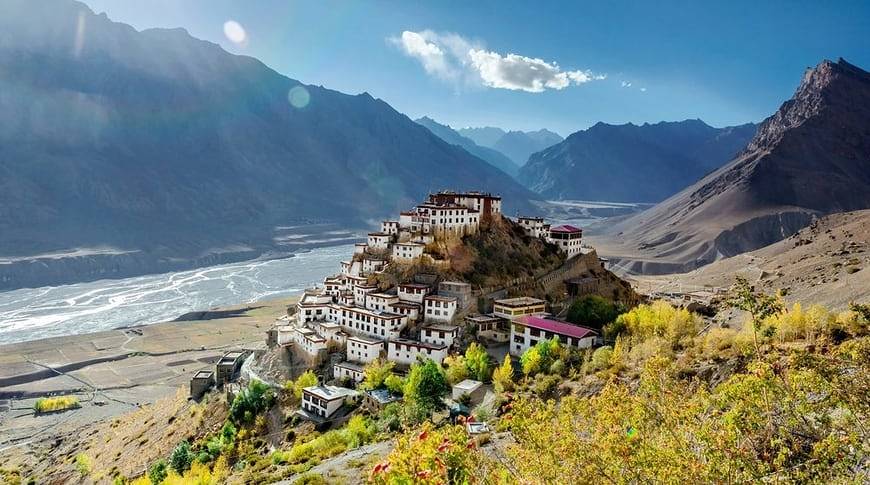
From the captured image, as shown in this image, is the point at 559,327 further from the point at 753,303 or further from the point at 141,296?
the point at 141,296

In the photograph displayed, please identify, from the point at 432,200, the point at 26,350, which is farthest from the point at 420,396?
the point at 26,350

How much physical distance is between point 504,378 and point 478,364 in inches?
165

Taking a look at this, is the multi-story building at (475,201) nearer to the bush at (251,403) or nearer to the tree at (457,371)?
the tree at (457,371)

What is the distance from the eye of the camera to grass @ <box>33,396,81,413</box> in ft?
209

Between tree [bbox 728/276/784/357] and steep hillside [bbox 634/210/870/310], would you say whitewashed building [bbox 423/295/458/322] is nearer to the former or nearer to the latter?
steep hillside [bbox 634/210/870/310]

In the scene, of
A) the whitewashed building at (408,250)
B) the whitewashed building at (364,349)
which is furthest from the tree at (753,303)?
the whitewashed building at (408,250)

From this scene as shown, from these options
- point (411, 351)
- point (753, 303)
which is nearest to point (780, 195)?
point (411, 351)

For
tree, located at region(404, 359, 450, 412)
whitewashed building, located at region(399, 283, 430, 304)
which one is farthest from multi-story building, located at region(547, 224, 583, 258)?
tree, located at region(404, 359, 450, 412)

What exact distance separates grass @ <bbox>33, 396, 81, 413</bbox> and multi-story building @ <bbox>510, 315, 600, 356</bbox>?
54.6m

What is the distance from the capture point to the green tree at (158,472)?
129ft

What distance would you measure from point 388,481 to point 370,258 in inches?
1815

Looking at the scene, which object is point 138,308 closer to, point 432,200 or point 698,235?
point 432,200

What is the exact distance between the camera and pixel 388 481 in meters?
12.5

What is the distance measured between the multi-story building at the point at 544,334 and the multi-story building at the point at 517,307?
7.14ft
